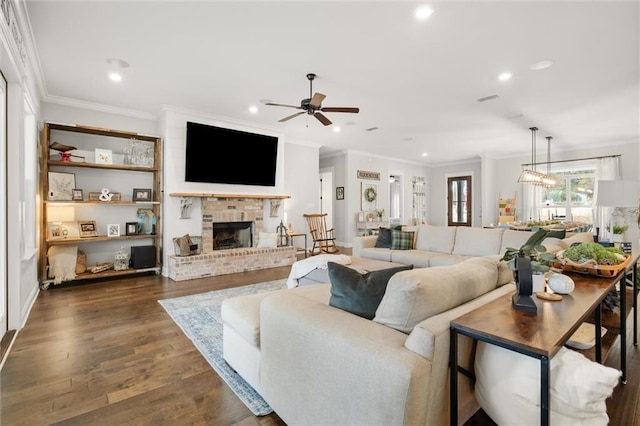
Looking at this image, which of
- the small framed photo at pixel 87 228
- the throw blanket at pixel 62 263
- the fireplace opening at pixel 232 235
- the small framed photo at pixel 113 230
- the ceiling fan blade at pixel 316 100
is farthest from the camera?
the fireplace opening at pixel 232 235

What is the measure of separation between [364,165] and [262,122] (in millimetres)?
3839

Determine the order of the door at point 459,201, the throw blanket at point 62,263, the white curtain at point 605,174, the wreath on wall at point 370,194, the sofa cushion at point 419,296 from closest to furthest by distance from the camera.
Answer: the sofa cushion at point 419,296 < the throw blanket at point 62,263 < the white curtain at point 605,174 < the wreath on wall at point 370,194 < the door at point 459,201

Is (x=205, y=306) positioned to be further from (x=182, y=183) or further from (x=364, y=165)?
(x=364, y=165)

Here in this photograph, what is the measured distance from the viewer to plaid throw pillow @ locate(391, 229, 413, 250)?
5188mm

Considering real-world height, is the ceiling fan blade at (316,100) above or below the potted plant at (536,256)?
above

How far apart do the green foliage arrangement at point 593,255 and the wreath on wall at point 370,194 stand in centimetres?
665

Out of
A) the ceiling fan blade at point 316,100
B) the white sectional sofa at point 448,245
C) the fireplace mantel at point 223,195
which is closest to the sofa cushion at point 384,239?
the white sectional sofa at point 448,245

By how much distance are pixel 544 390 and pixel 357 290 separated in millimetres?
807

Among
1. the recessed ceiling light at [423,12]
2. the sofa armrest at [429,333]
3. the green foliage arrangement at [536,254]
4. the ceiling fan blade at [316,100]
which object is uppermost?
the recessed ceiling light at [423,12]

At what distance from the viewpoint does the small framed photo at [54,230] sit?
4445mm

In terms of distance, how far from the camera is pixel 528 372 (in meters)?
1.17

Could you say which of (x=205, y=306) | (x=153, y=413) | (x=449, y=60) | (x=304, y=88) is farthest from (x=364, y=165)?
(x=153, y=413)

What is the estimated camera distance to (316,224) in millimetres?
7578

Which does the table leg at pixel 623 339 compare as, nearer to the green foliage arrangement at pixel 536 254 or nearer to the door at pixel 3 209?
the green foliage arrangement at pixel 536 254
